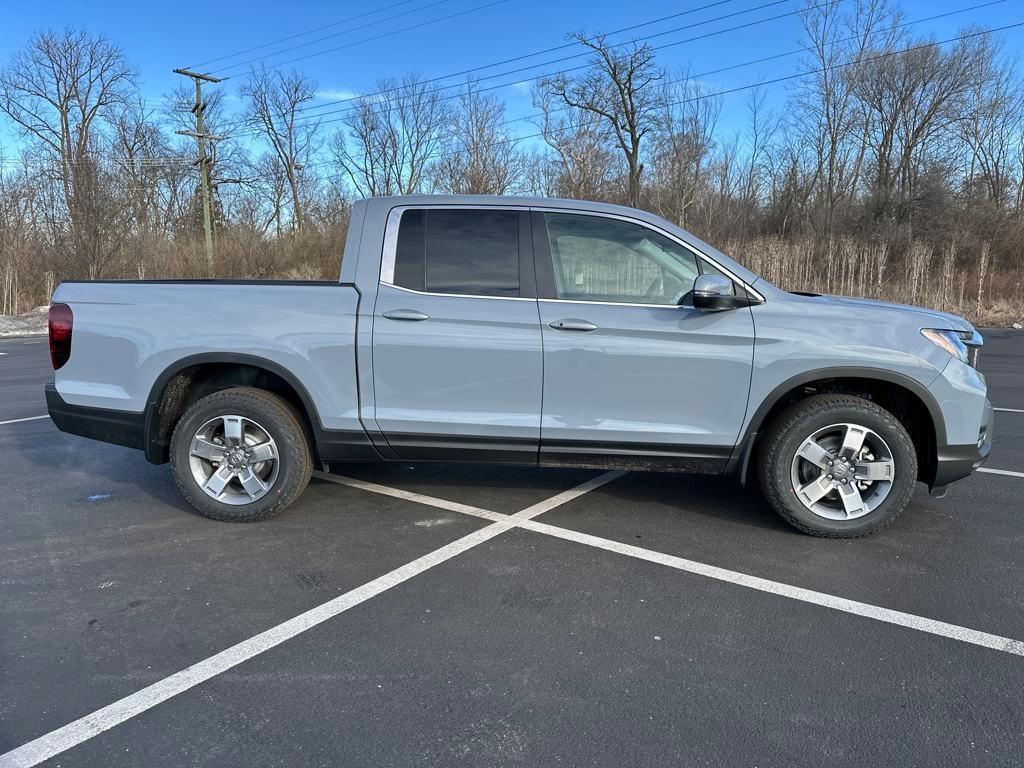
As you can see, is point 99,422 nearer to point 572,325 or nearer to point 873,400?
point 572,325

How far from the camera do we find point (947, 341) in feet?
12.9

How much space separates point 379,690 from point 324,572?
45.0 inches

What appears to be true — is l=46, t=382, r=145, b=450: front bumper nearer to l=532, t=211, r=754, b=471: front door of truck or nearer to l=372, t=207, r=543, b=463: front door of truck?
l=372, t=207, r=543, b=463: front door of truck

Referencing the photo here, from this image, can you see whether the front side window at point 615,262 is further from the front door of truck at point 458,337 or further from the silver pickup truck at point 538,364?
the front door of truck at point 458,337

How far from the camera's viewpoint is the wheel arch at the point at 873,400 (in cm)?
391

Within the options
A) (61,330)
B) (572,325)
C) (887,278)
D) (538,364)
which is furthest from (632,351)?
(887,278)

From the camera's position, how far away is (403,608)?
10.6ft

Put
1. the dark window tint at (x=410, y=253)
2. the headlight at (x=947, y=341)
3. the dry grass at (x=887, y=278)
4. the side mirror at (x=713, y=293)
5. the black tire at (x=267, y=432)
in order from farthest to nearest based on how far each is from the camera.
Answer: the dry grass at (x=887, y=278)
the black tire at (x=267, y=432)
the dark window tint at (x=410, y=253)
the headlight at (x=947, y=341)
the side mirror at (x=713, y=293)

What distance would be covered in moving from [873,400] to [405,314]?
291 cm

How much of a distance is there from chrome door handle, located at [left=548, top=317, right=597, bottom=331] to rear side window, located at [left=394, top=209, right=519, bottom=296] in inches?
12.6

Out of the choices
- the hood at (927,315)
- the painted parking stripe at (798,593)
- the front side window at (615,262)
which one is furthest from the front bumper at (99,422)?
the hood at (927,315)

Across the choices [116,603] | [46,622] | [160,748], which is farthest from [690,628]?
[46,622]

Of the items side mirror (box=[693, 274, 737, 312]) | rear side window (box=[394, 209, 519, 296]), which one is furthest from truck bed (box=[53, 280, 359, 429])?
side mirror (box=[693, 274, 737, 312])

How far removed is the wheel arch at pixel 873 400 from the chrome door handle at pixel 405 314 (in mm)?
2029
